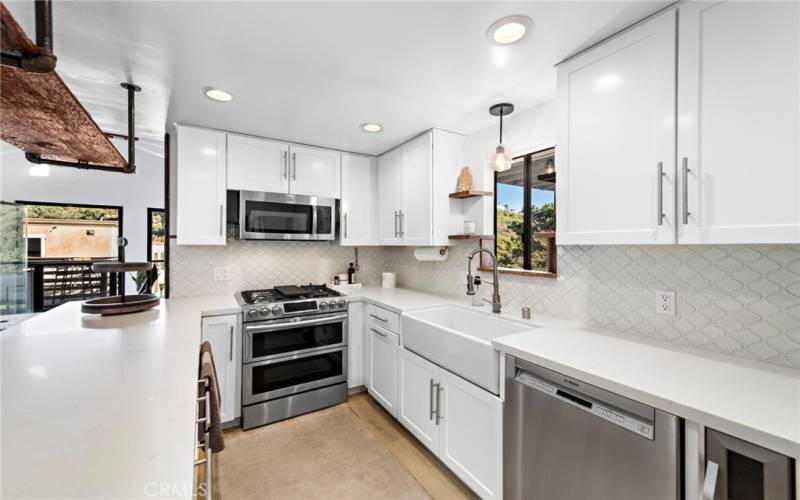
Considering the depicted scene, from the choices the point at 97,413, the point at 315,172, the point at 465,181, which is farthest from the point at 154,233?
the point at 97,413

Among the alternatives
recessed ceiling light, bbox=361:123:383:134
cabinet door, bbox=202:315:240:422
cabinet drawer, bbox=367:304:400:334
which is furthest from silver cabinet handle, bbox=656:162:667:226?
cabinet door, bbox=202:315:240:422

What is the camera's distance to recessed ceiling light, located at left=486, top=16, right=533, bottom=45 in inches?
51.6

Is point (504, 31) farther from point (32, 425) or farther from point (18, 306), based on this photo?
point (18, 306)

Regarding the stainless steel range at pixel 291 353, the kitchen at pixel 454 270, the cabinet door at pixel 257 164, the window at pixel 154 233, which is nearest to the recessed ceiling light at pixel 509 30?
the kitchen at pixel 454 270

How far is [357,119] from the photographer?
2359 mm

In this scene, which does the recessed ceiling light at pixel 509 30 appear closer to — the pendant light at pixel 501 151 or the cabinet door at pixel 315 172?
the pendant light at pixel 501 151

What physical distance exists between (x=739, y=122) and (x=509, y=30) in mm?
A: 892

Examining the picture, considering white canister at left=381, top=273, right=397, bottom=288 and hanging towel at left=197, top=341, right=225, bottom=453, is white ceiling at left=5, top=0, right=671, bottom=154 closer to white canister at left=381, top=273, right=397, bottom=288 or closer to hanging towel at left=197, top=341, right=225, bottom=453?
hanging towel at left=197, top=341, right=225, bottom=453

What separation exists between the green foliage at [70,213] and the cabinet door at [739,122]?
6836mm

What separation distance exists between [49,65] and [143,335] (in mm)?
Answer: 1098

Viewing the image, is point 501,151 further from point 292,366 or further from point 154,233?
point 154,233

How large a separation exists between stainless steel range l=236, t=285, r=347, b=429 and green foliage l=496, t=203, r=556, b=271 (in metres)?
1.38

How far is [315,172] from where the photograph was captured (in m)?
2.99

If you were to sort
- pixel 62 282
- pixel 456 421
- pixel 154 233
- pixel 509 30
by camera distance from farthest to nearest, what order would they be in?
pixel 154 233 < pixel 62 282 < pixel 456 421 < pixel 509 30
